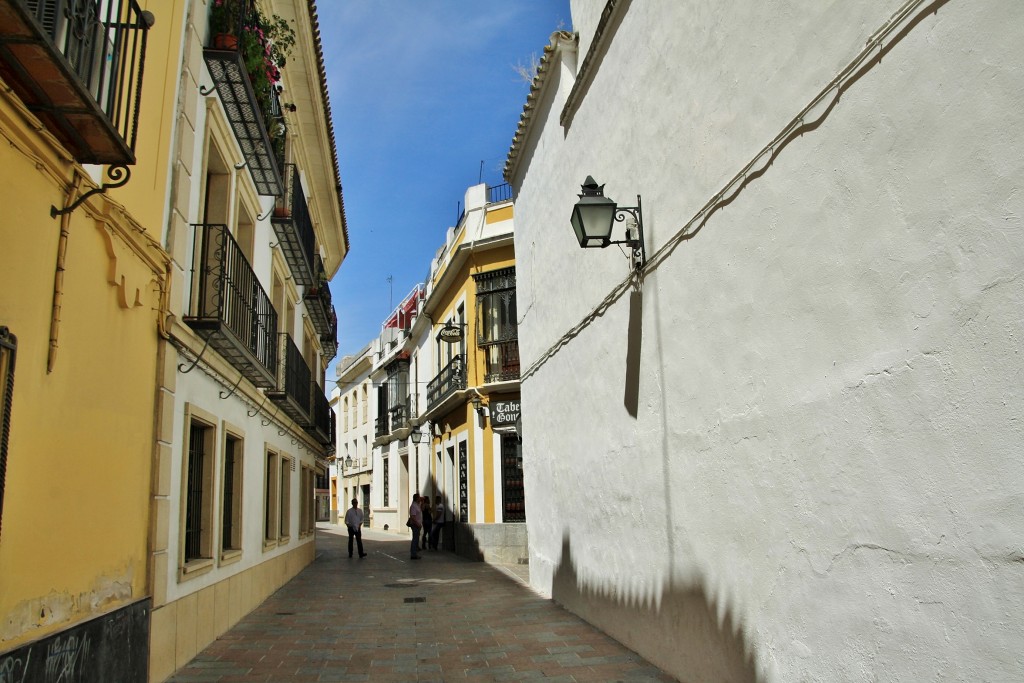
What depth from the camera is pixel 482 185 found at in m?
19.3

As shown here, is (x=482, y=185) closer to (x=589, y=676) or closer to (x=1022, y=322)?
(x=589, y=676)

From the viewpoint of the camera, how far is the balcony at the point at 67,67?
10.9ft

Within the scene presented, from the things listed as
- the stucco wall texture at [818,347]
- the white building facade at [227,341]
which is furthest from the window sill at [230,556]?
the stucco wall texture at [818,347]

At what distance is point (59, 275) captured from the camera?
14.3 feet

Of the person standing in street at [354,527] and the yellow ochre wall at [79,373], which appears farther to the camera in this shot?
the person standing in street at [354,527]

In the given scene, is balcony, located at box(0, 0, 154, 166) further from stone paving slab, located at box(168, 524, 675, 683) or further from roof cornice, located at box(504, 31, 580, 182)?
roof cornice, located at box(504, 31, 580, 182)

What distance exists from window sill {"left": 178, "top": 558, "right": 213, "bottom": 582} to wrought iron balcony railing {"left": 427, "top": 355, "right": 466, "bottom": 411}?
10.6m

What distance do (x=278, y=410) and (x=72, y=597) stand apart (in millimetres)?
7589

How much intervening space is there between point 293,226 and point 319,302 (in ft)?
15.0

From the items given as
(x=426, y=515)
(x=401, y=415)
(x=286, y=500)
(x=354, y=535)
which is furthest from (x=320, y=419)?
(x=401, y=415)

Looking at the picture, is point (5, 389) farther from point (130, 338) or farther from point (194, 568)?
point (194, 568)

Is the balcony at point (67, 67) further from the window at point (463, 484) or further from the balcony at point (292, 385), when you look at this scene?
the window at point (463, 484)

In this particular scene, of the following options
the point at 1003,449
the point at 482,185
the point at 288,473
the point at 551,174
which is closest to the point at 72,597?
the point at 1003,449

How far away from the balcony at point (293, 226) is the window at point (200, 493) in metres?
4.57
